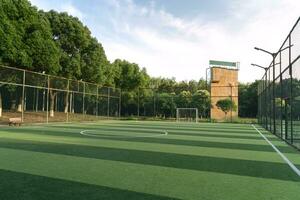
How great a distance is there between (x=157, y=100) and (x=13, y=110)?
62.4 ft

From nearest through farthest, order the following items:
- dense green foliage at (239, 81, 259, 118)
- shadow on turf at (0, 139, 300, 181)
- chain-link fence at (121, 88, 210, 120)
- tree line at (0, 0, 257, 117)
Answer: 1. shadow on turf at (0, 139, 300, 181)
2. tree line at (0, 0, 257, 117)
3. chain-link fence at (121, 88, 210, 120)
4. dense green foliage at (239, 81, 259, 118)

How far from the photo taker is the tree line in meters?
26.4

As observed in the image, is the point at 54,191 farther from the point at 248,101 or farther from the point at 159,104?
the point at 248,101

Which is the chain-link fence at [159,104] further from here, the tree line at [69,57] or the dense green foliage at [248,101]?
the dense green foliage at [248,101]

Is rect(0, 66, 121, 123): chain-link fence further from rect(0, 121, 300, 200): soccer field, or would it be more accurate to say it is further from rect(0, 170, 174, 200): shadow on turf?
rect(0, 170, 174, 200): shadow on turf

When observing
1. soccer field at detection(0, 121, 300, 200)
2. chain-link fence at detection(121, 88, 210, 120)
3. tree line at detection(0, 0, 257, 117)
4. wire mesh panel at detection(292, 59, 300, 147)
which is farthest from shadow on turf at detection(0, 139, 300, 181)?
chain-link fence at detection(121, 88, 210, 120)

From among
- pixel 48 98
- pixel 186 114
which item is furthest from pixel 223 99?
pixel 48 98

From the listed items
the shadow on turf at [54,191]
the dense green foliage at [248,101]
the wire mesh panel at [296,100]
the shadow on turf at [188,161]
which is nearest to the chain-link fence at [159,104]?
the dense green foliage at [248,101]

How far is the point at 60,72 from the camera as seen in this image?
33.7m

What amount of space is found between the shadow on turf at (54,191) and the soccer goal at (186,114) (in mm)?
36293

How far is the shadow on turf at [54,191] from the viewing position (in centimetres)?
512

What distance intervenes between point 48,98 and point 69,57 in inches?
227

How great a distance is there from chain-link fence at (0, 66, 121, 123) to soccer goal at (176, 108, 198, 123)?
7128mm

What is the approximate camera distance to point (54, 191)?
5.45 m
